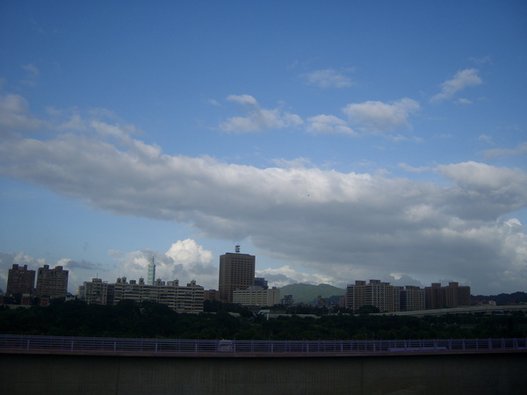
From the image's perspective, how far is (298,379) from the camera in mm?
35281

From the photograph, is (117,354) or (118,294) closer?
(117,354)

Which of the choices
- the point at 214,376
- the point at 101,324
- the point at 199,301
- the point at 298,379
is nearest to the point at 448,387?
the point at 298,379

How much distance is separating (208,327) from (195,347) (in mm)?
43795

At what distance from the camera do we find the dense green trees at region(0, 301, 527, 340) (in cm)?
6975

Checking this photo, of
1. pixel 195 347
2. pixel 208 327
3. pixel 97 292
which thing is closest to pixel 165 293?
pixel 97 292

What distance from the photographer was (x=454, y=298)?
654ft

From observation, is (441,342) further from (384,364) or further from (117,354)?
(117,354)

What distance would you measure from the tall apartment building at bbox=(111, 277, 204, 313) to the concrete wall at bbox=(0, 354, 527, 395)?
145798 mm

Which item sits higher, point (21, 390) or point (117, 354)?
point (117, 354)

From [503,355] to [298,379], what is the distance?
17.4 m

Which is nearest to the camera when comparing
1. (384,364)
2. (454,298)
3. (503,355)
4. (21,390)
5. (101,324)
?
(21,390)

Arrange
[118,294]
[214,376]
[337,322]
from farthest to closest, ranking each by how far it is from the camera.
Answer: [118,294]
[337,322]
[214,376]

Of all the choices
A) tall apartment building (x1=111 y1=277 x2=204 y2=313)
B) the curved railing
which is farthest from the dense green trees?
tall apartment building (x1=111 y1=277 x2=204 y2=313)

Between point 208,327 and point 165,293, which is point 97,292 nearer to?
point 165,293
